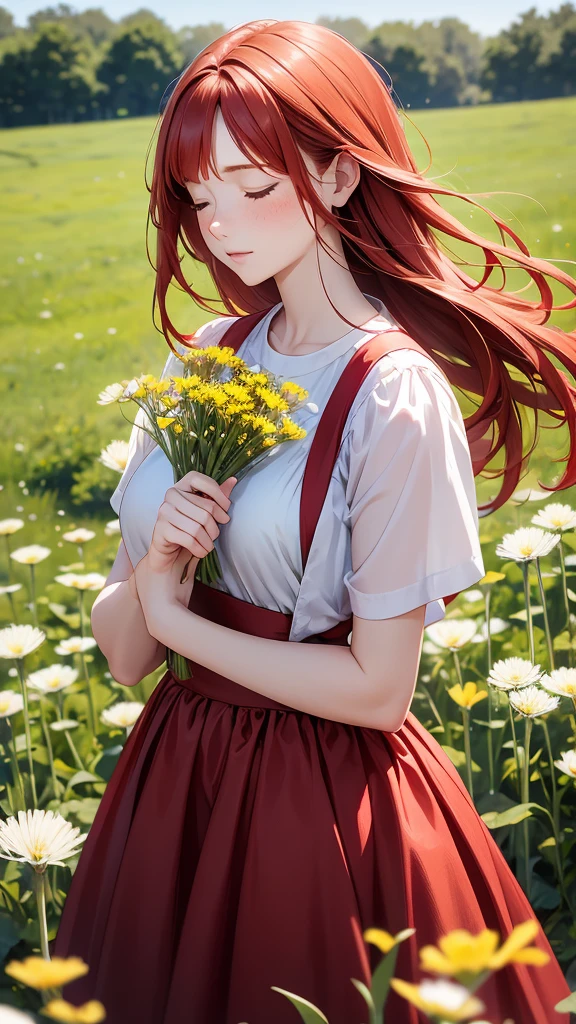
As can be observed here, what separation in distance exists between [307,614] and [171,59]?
3.53 metres

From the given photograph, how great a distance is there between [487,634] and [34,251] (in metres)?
3.19

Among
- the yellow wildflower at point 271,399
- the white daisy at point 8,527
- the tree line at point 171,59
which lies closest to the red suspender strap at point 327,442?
the yellow wildflower at point 271,399

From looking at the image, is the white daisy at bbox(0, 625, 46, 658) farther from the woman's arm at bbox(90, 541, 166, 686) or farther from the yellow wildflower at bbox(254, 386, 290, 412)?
the yellow wildflower at bbox(254, 386, 290, 412)

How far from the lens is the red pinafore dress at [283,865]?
137 cm

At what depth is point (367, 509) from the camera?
4.44 ft

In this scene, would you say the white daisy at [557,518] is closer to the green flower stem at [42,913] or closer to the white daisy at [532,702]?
the white daisy at [532,702]

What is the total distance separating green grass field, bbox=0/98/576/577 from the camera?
3.78 meters

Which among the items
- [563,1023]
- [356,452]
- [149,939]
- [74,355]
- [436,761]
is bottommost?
[563,1023]

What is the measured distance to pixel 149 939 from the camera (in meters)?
1.45

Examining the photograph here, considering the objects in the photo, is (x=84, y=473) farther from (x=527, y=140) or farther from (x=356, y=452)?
(x=356, y=452)

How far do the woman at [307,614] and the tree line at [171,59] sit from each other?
2.50 meters

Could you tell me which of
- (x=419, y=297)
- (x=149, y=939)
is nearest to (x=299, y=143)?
(x=419, y=297)

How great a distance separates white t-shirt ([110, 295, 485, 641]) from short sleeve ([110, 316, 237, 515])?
155mm

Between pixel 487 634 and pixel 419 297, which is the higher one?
pixel 419 297
